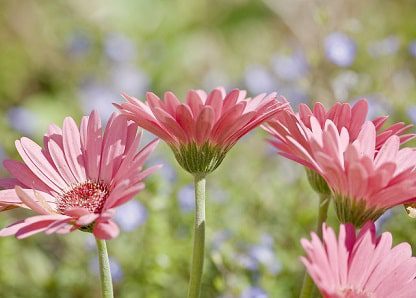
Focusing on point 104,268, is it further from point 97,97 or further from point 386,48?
point 97,97

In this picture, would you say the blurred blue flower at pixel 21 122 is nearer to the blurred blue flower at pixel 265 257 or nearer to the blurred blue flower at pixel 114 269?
the blurred blue flower at pixel 114 269

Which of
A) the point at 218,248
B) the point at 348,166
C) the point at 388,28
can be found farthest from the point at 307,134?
the point at 388,28

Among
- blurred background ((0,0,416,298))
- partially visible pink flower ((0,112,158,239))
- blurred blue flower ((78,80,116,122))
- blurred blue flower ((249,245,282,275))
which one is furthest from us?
blurred blue flower ((78,80,116,122))

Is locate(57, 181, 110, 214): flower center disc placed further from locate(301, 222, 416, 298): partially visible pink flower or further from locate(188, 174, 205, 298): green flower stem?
locate(301, 222, 416, 298): partially visible pink flower

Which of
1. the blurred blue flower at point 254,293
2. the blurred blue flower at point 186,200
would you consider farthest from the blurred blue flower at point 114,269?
the blurred blue flower at point 254,293

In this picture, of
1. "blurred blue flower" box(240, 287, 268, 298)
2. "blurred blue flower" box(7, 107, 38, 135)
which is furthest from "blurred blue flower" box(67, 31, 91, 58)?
"blurred blue flower" box(240, 287, 268, 298)

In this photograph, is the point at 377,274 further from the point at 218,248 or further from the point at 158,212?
the point at 158,212
